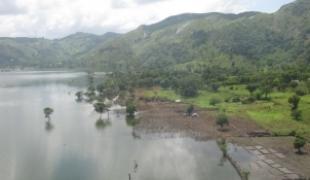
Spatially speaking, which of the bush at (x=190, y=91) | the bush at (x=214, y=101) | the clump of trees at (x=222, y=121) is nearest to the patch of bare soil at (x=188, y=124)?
the clump of trees at (x=222, y=121)

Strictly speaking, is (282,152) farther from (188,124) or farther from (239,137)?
(188,124)

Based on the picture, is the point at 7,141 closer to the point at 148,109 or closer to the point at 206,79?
the point at 148,109

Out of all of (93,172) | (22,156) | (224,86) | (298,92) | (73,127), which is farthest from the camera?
(224,86)

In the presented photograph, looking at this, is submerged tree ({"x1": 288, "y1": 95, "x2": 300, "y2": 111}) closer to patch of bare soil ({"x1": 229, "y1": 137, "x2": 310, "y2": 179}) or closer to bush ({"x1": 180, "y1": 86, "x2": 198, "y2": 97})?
patch of bare soil ({"x1": 229, "y1": 137, "x2": 310, "y2": 179})

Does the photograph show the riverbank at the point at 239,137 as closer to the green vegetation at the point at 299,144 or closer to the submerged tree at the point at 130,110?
the green vegetation at the point at 299,144

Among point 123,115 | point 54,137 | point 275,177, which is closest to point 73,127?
point 54,137

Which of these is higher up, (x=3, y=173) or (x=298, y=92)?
(x=298, y=92)
